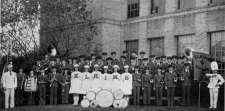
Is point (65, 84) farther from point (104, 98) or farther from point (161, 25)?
point (161, 25)

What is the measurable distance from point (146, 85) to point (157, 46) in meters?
8.07

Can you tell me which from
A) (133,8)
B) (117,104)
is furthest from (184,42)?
(117,104)

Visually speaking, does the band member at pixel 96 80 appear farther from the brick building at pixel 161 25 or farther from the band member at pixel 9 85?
the brick building at pixel 161 25

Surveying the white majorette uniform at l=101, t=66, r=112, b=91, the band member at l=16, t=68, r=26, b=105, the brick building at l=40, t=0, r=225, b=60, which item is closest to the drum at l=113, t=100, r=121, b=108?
the white majorette uniform at l=101, t=66, r=112, b=91

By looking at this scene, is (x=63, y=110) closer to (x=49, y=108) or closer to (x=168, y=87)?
(x=49, y=108)

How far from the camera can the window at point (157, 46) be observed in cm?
2841

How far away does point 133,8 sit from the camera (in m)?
30.8

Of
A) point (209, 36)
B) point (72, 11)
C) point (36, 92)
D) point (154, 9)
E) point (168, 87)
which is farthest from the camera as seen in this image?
point (154, 9)

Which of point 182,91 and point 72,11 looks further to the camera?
point 72,11

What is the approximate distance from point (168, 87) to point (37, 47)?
35.9ft

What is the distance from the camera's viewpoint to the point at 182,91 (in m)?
20.8

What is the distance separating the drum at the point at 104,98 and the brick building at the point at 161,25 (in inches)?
309

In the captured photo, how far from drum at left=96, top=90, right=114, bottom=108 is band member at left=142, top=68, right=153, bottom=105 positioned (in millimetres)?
2290

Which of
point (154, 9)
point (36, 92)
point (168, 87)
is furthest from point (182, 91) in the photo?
point (154, 9)
